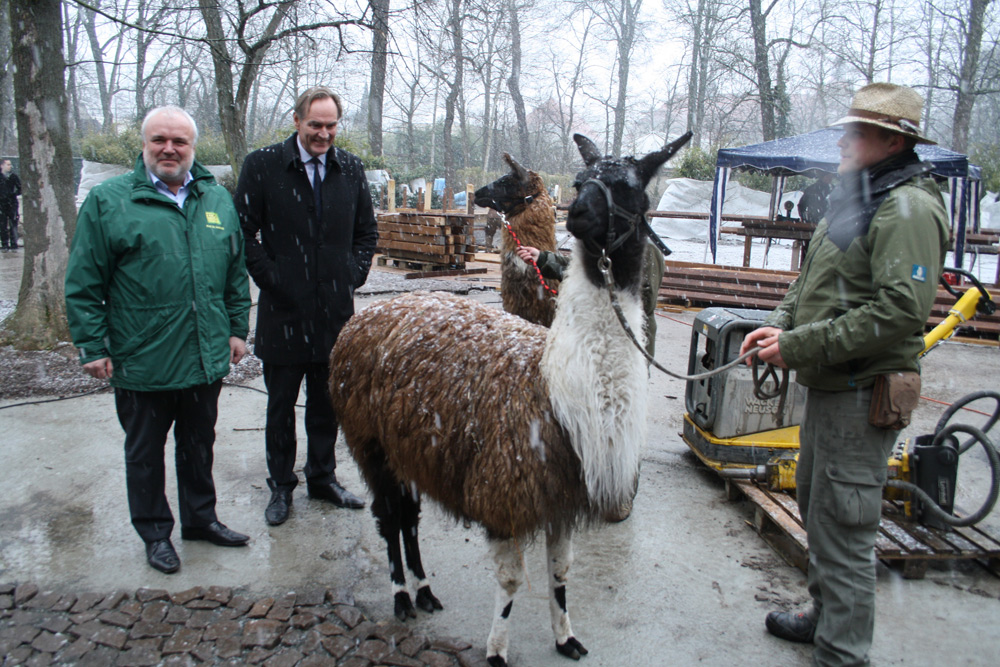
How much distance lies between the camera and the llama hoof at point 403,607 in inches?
109

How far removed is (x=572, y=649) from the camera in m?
2.56

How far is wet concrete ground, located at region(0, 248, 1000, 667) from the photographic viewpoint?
105 inches

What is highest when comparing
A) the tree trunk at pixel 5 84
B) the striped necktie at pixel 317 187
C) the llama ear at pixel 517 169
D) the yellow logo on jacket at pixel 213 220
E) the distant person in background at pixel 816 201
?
the tree trunk at pixel 5 84

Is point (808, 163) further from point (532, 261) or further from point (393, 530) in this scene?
point (393, 530)

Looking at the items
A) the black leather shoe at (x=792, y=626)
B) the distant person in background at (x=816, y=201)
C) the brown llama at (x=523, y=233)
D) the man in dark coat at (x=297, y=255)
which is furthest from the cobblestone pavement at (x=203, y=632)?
the distant person in background at (x=816, y=201)

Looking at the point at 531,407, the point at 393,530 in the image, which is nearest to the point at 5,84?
the point at 393,530

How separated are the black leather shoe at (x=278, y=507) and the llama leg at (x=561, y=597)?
1.71 m

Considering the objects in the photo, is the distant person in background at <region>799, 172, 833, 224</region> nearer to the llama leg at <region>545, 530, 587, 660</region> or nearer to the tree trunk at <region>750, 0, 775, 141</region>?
the tree trunk at <region>750, 0, 775, 141</region>

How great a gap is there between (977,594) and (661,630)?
1601 millimetres

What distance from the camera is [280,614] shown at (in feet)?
→ 8.89

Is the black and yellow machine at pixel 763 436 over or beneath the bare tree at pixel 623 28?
beneath

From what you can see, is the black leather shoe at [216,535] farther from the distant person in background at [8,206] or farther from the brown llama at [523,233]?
the distant person in background at [8,206]

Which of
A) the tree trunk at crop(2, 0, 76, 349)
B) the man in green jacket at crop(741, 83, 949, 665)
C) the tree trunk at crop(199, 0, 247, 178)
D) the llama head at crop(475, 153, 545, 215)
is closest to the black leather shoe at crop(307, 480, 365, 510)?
the llama head at crop(475, 153, 545, 215)

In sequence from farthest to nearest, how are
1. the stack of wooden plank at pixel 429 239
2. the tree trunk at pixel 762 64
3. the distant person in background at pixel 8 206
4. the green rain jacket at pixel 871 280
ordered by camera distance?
1. the tree trunk at pixel 762 64
2. the distant person in background at pixel 8 206
3. the stack of wooden plank at pixel 429 239
4. the green rain jacket at pixel 871 280
